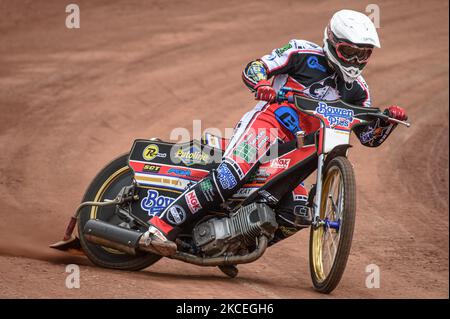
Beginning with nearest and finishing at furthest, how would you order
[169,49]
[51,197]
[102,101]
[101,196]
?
[101,196] < [51,197] < [102,101] < [169,49]

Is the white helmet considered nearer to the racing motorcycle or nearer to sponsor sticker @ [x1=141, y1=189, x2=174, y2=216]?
the racing motorcycle

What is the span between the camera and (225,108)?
554 inches

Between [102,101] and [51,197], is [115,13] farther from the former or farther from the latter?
[51,197]

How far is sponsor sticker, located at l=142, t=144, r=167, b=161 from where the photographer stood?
8.04 meters

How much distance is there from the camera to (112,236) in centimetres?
771

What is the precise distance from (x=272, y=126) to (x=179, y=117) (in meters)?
5.78

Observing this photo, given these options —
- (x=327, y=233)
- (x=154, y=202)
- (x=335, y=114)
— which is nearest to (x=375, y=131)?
(x=335, y=114)

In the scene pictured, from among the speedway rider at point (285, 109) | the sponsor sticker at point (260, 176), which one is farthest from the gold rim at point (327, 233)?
the sponsor sticker at point (260, 176)

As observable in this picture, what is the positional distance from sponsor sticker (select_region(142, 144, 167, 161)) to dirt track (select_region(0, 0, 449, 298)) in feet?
3.21

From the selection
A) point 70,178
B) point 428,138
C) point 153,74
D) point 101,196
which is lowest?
point 101,196

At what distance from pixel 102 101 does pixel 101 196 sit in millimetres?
5615

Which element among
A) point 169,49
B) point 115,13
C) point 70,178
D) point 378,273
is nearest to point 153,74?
point 169,49

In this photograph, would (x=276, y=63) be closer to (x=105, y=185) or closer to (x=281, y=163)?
(x=281, y=163)

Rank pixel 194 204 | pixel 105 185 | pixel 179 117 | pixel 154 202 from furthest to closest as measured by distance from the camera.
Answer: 1. pixel 179 117
2. pixel 105 185
3. pixel 154 202
4. pixel 194 204
